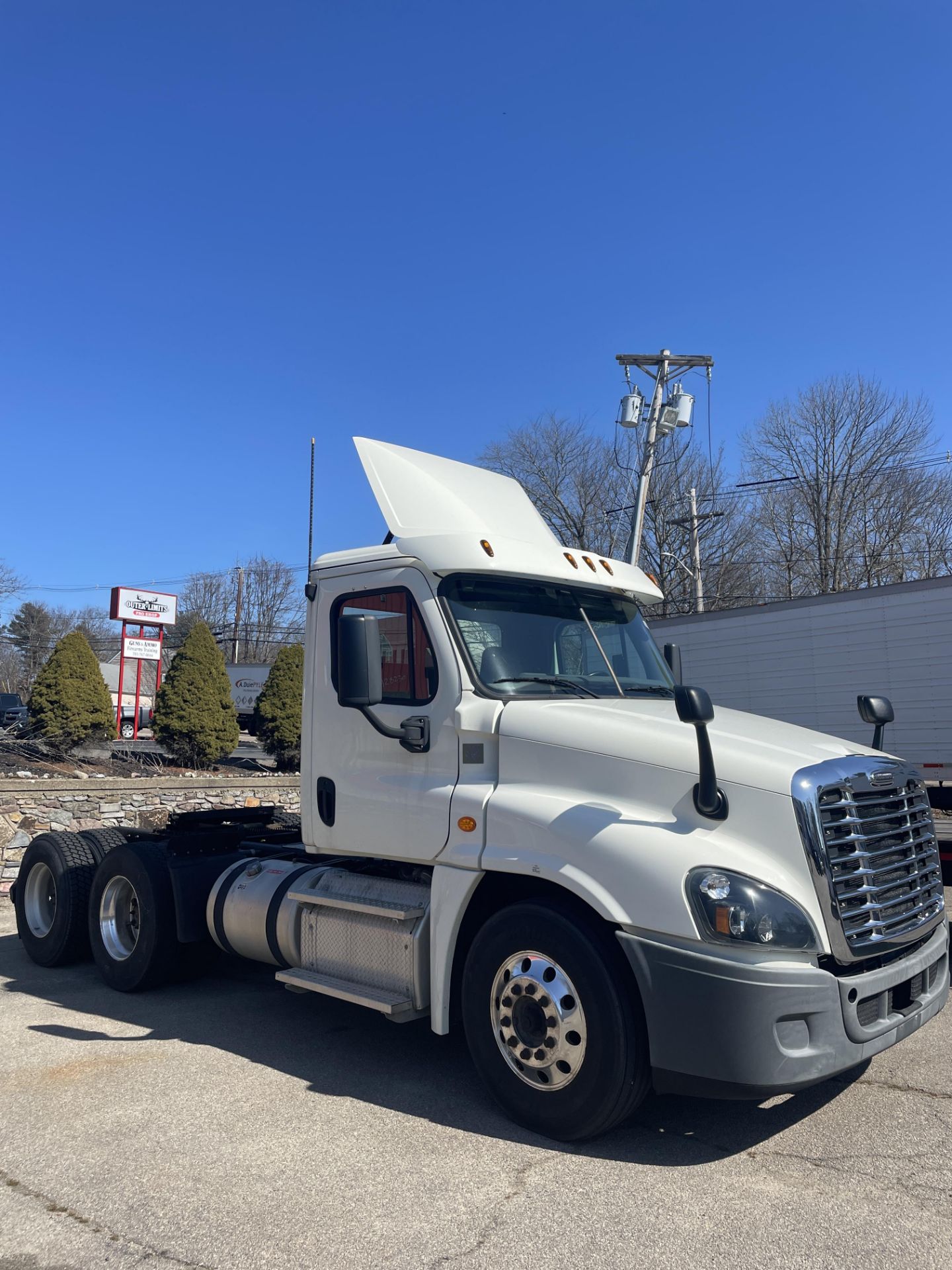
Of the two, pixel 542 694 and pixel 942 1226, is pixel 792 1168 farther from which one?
pixel 542 694

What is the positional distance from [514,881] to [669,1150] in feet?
4.12

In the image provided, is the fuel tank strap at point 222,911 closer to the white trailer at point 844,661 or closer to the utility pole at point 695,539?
the white trailer at point 844,661

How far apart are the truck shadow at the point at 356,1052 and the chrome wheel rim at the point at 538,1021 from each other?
0.97 feet

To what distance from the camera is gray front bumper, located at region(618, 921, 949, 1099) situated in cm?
369

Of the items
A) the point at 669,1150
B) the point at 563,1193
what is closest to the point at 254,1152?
the point at 563,1193

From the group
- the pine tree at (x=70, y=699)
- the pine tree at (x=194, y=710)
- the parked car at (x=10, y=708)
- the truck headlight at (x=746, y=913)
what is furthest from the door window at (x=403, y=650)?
the parked car at (x=10, y=708)

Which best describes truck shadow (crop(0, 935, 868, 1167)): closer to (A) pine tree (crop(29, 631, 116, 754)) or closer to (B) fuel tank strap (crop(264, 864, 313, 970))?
(B) fuel tank strap (crop(264, 864, 313, 970))

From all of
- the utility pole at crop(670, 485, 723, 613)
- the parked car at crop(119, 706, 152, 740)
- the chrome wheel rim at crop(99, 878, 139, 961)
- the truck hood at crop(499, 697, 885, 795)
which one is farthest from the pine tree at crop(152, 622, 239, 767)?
the utility pole at crop(670, 485, 723, 613)

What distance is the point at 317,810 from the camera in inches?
220

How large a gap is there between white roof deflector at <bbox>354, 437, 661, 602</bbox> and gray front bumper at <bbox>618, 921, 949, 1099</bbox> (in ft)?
6.64

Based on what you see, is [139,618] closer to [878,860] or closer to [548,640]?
[548,640]

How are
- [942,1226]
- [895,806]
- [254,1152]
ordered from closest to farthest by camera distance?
[942,1226]
[254,1152]
[895,806]

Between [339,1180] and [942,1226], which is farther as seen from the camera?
[339,1180]

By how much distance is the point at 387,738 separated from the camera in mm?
5145
